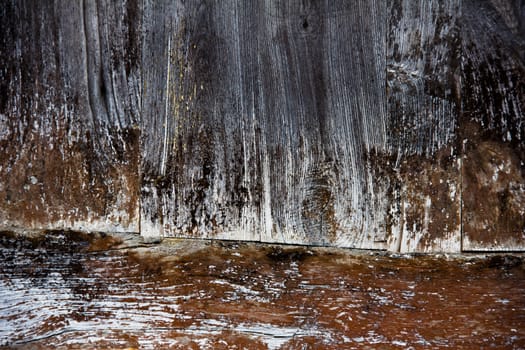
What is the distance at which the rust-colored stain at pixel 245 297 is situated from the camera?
1228mm

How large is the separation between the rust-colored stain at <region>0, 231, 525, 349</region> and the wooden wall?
0.06 meters

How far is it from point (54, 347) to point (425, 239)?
1.13 meters

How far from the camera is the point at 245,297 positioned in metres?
1.30

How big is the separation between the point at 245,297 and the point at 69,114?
0.74 metres

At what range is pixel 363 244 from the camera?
49.5 inches

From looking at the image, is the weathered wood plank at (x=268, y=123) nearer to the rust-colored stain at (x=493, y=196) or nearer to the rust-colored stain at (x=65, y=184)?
the rust-colored stain at (x=65, y=184)

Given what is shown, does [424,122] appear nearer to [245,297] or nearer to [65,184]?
[245,297]

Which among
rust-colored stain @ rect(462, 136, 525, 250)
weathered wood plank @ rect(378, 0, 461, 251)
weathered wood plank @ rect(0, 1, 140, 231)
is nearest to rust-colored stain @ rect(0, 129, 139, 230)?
weathered wood plank @ rect(0, 1, 140, 231)

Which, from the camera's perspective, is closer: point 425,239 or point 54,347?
point 425,239

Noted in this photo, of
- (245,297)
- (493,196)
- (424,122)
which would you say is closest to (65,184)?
(245,297)

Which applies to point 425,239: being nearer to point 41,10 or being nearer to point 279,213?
point 279,213

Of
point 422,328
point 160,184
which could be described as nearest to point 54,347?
point 160,184

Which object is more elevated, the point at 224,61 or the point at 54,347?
the point at 224,61

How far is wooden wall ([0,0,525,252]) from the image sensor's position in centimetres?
120
